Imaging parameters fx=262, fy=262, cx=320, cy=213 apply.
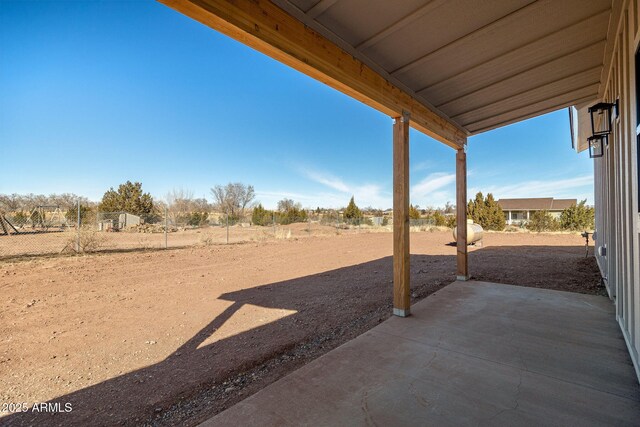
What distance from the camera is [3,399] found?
6.47 feet

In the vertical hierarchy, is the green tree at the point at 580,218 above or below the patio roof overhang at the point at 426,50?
below

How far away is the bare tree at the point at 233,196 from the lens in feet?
96.6

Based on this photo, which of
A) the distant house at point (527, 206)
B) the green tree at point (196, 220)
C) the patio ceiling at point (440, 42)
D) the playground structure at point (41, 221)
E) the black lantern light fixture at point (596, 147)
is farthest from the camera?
the distant house at point (527, 206)

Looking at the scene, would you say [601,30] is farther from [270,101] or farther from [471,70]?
→ [270,101]

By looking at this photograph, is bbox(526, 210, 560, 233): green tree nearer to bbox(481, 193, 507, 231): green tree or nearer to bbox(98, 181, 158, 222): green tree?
bbox(481, 193, 507, 231): green tree

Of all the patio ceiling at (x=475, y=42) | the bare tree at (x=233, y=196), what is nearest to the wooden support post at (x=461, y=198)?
the patio ceiling at (x=475, y=42)

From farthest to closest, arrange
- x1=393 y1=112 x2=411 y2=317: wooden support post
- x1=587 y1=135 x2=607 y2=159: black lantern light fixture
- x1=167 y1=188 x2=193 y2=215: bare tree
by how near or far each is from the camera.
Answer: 1. x1=167 y1=188 x2=193 y2=215: bare tree
2. x1=587 y1=135 x2=607 y2=159: black lantern light fixture
3. x1=393 y1=112 x2=411 y2=317: wooden support post

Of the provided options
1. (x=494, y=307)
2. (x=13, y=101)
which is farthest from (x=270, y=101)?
(x=494, y=307)

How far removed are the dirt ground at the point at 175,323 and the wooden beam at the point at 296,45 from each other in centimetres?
244

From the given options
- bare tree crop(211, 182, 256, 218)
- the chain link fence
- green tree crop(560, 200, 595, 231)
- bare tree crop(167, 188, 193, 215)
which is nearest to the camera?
the chain link fence

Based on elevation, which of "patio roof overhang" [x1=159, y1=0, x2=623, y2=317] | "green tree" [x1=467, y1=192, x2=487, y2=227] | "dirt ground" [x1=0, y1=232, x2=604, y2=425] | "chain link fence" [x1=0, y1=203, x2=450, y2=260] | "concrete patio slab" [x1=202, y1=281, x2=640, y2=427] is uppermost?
"patio roof overhang" [x1=159, y1=0, x2=623, y2=317]

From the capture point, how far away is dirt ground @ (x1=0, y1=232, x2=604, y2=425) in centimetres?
199

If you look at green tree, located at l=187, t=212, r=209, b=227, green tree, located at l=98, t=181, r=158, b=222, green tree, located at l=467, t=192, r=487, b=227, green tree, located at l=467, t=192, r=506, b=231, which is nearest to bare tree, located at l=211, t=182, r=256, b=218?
green tree, located at l=98, t=181, r=158, b=222

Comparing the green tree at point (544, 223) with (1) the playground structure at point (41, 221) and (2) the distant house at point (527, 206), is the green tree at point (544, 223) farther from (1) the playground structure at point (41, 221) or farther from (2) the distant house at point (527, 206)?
(1) the playground structure at point (41, 221)
